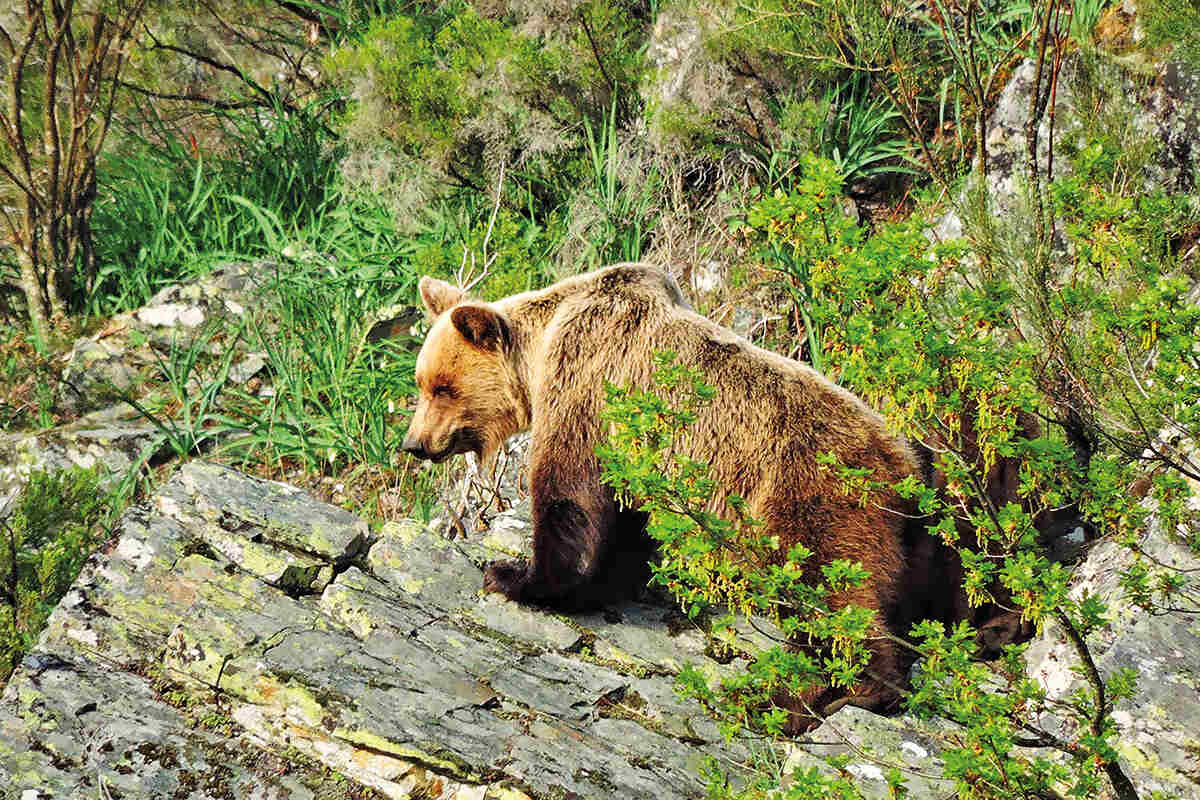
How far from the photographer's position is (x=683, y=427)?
2.44m

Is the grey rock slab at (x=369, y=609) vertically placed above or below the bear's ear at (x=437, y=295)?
below

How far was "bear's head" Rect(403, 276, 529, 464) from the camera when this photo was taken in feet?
14.3

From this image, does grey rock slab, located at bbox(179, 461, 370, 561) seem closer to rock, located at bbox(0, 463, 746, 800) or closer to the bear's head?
rock, located at bbox(0, 463, 746, 800)

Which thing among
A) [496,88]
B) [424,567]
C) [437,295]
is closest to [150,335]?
[496,88]

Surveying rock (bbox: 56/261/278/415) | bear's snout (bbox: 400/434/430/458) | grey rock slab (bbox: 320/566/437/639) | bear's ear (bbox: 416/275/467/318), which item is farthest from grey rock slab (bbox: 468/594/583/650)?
rock (bbox: 56/261/278/415)

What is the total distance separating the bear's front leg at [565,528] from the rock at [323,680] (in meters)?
0.14

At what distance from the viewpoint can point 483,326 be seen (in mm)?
4195

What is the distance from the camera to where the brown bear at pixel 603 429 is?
134 inches

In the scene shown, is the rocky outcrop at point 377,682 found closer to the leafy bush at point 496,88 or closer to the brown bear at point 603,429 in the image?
the brown bear at point 603,429

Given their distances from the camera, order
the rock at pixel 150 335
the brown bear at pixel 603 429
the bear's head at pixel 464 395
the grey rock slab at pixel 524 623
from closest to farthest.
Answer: the brown bear at pixel 603 429 → the grey rock slab at pixel 524 623 → the bear's head at pixel 464 395 → the rock at pixel 150 335

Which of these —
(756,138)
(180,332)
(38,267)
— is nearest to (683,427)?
(756,138)

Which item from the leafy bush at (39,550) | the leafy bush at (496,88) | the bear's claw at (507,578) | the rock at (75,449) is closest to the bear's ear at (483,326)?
the bear's claw at (507,578)

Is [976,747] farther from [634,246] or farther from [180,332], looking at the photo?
[180,332]

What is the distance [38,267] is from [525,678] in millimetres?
5757
